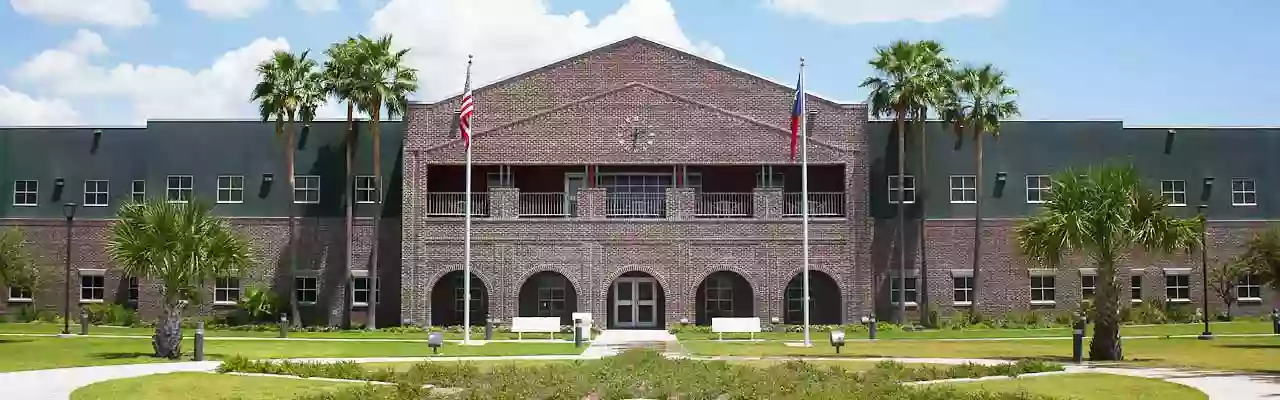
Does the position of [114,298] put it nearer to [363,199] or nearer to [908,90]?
[363,199]

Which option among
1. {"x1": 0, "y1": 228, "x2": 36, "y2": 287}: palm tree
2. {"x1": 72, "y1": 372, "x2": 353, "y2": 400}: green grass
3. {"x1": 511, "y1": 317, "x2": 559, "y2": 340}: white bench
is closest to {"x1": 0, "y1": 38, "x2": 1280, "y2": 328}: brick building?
{"x1": 511, "y1": 317, "x2": 559, "y2": 340}: white bench

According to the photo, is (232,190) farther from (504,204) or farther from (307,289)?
(504,204)

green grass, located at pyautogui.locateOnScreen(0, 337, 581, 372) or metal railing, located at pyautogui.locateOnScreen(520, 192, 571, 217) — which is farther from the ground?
metal railing, located at pyautogui.locateOnScreen(520, 192, 571, 217)

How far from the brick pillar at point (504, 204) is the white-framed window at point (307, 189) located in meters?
8.44

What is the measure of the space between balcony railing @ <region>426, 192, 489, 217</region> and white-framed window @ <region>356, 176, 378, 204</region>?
13.3 ft

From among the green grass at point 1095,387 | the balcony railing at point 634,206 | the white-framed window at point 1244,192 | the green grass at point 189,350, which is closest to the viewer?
the green grass at point 1095,387

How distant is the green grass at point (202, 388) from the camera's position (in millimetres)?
20750

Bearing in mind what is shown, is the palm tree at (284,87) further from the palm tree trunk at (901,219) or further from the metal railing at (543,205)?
the palm tree trunk at (901,219)

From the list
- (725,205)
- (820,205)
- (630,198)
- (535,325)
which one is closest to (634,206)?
(630,198)

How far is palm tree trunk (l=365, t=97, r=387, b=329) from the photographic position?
1772 inches

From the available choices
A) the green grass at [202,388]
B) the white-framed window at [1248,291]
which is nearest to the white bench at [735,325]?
the green grass at [202,388]

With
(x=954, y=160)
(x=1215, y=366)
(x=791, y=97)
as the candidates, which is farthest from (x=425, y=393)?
(x=954, y=160)

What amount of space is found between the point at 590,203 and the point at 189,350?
50.5ft

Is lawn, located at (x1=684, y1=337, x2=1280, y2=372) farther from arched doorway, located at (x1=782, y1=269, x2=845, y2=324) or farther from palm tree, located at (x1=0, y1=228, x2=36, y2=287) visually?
palm tree, located at (x1=0, y1=228, x2=36, y2=287)
